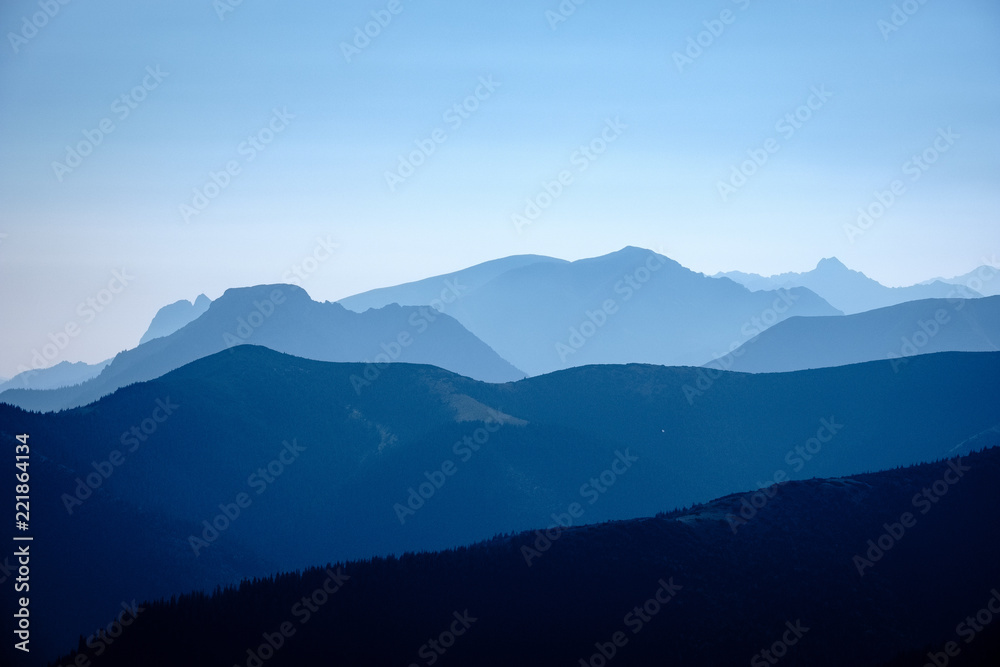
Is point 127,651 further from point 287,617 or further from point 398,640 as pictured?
point 398,640

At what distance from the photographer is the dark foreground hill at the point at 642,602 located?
10869 cm

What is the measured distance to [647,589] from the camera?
118 metres

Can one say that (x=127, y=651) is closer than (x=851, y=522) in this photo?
Yes

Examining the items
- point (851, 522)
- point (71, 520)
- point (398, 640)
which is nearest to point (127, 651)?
point (398, 640)

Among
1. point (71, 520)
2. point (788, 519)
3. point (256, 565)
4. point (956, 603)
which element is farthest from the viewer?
point (256, 565)

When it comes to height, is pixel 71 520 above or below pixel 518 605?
above

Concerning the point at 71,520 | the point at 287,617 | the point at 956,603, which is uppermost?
the point at 71,520

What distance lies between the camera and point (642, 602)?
379ft

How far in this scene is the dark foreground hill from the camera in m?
109

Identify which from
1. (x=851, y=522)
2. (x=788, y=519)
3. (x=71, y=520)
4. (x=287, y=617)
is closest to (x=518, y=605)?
(x=287, y=617)

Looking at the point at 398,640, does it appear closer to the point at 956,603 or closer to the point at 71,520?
the point at 956,603

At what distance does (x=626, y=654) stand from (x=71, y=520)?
417 feet

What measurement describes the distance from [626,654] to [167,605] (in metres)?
61.4

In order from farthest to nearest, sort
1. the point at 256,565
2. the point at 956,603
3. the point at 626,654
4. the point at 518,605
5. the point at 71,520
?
1. the point at 256,565
2. the point at 71,520
3. the point at 956,603
4. the point at 518,605
5. the point at 626,654
